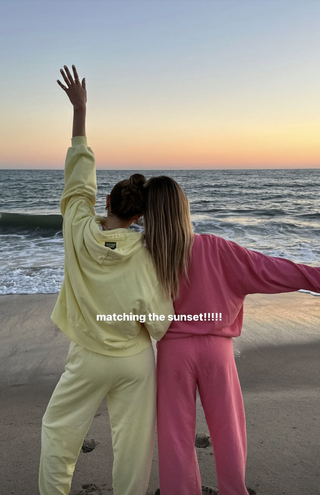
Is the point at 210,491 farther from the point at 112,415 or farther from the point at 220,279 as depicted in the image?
the point at 220,279

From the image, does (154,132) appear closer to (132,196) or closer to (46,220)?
(46,220)

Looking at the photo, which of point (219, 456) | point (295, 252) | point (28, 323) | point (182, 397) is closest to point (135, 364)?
point (182, 397)

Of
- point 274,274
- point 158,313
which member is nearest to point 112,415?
point 158,313

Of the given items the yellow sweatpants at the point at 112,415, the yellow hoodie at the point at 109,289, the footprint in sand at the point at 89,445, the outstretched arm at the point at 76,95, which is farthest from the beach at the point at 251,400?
the outstretched arm at the point at 76,95

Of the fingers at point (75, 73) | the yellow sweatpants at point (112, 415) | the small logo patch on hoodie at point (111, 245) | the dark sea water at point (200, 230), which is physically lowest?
the dark sea water at point (200, 230)

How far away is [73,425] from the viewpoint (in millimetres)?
1812

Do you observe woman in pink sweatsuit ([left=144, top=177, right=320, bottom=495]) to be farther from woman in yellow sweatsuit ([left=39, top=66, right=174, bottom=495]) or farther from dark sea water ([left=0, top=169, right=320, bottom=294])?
dark sea water ([left=0, top=169, right=320, bottom=294])

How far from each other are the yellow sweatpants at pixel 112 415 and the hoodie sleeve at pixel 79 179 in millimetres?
672

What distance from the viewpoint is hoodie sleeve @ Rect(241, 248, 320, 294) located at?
174 cm

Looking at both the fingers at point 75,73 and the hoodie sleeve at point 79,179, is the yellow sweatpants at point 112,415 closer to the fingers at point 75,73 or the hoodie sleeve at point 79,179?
the hoodie sleeve at point 79,179

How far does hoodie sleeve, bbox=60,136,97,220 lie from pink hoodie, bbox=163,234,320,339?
0.56 meters

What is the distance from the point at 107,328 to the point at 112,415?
1.49 ft

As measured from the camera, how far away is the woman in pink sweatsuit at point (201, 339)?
1735mm

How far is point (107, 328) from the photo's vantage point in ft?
5.67
